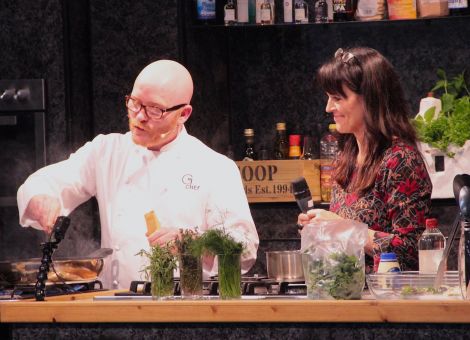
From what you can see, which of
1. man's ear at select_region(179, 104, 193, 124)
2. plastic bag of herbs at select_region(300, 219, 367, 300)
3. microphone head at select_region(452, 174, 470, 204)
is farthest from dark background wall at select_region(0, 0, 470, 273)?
microphone head at select_region(452, 174, 470, 204)

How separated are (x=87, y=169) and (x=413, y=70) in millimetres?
1870

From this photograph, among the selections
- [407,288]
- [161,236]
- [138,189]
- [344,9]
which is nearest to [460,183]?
[407,288]

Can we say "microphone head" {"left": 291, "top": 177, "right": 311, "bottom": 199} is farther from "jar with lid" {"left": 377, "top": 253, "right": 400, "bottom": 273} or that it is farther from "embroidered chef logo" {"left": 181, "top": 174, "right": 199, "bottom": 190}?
"embroidered chef logo" {"left": 181, "top": 174, "right": 199, "bottom": 190}

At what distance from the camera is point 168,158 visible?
386 centimetres

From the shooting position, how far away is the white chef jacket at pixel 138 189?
3740mm

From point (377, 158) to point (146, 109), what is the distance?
0.97m

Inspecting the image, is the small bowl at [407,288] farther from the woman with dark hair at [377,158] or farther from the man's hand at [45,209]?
the man's hand at [45,209]

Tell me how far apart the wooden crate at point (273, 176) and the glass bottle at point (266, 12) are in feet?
2.28

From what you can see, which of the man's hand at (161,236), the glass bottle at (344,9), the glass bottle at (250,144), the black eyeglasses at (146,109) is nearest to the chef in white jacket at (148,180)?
the black eyeglasses at (146,109)

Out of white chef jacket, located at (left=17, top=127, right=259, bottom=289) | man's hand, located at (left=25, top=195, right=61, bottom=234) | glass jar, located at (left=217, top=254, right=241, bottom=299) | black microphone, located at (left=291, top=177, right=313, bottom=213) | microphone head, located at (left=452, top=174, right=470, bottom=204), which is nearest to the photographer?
microphone head, located at (left=452, top=174, right=470, bottom=204)

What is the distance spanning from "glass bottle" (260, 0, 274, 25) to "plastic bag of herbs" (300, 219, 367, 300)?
96.2 inches

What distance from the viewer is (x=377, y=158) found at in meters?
3.15

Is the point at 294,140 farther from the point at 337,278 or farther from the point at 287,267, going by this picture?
the point at 337,278

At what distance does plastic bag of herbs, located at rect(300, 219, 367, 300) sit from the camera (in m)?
2.29
